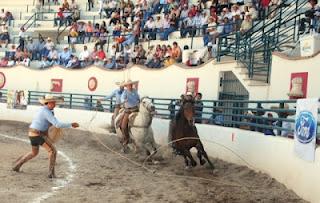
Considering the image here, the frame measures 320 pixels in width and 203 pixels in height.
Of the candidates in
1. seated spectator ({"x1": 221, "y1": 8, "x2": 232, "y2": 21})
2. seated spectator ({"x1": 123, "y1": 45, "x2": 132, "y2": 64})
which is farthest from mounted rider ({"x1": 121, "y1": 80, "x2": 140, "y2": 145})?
seated spectator ({"x1": 123, "y1": 45, "x2": 132, "y2": 64})

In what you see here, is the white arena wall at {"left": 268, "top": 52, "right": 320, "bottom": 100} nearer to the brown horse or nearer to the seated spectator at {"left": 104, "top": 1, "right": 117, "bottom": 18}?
the brown horse

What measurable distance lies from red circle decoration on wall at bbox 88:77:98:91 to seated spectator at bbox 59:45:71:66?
279 centimetres

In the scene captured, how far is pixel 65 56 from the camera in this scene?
27.6 m

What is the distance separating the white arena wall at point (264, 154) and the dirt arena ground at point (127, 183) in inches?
7.8

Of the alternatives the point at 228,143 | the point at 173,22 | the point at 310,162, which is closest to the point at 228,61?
the point at 228,143

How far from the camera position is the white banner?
8.52m

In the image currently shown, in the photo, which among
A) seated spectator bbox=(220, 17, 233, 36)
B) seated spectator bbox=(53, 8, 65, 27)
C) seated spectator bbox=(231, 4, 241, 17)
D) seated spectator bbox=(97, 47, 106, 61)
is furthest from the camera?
seated spectator bbox=(53, 8, 65, 27)

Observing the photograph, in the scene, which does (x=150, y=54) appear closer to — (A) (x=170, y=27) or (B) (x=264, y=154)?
(A) (x=170, y=27)

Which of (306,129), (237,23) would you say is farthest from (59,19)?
(306,129)

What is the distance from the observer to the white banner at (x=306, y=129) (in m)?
8.52

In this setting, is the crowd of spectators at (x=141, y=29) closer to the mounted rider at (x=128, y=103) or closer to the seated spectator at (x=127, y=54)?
the seated spectator at (x=127, y=54)

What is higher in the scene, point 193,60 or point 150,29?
point 150,29

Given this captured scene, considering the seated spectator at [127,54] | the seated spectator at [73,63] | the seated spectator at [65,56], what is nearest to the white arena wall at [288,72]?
the seated spectator at [127,54]

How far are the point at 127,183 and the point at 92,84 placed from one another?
14.9 meters
